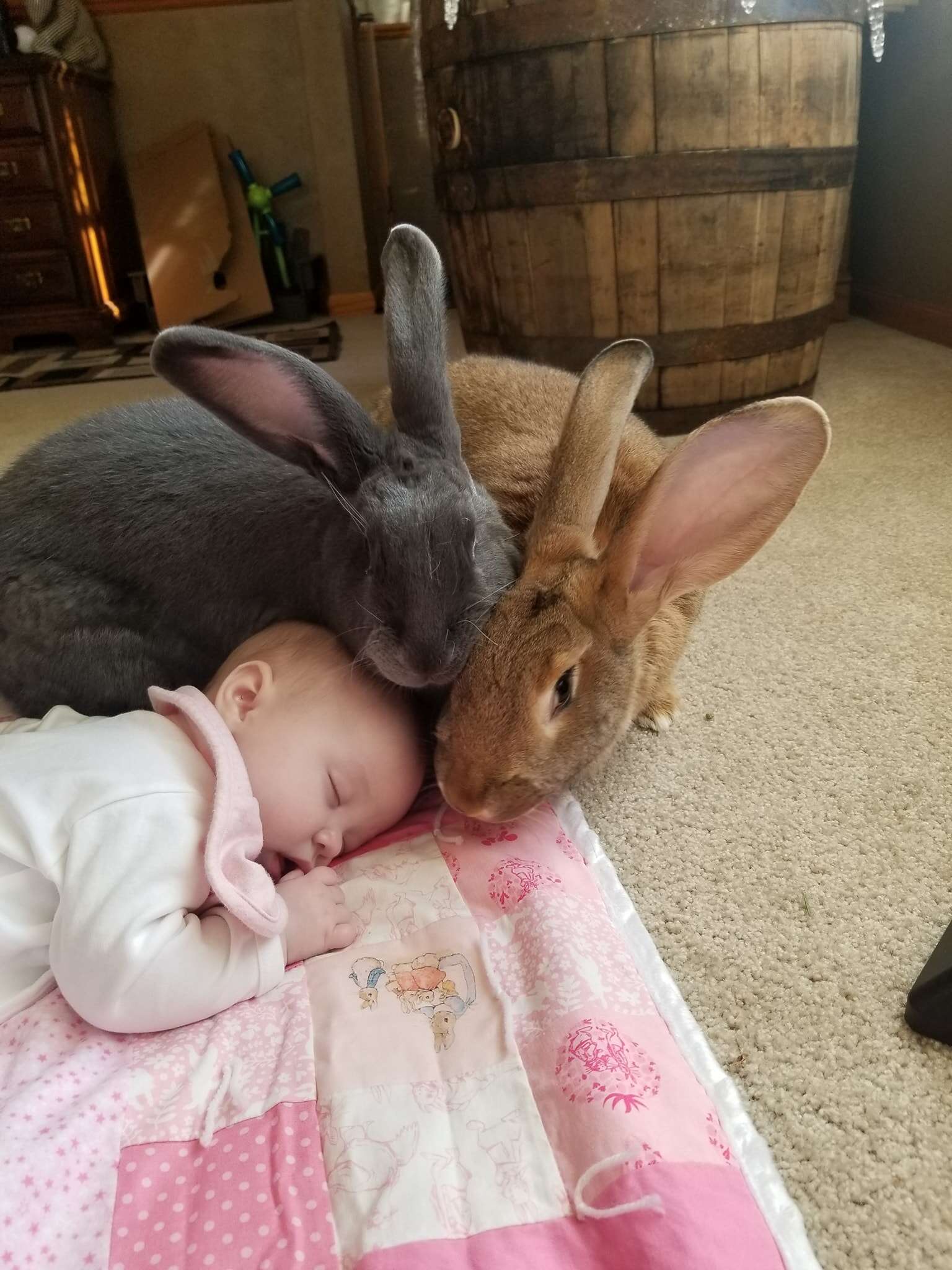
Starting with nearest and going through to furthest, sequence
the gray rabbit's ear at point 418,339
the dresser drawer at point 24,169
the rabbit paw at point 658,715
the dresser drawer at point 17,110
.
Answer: the gray rabbit's ear at point 418,339
the rabbit paw at point 658,715
the dresser drawer at point 17,110
the dresser drawer at point 24,169

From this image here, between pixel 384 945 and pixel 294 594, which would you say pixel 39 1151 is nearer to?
pixel 384 945

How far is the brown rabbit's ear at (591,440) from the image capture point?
101cm

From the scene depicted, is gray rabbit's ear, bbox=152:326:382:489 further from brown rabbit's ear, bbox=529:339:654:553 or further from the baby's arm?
the baby's arm

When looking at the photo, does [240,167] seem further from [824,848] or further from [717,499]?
[824,848]

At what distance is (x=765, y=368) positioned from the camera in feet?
6.82

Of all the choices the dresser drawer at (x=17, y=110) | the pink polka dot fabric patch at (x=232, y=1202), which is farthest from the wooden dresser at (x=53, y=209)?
the pink polka dot fabric patch at (x=232, y=1202)

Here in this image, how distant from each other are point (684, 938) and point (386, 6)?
4.99 meters

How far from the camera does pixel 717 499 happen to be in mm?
909

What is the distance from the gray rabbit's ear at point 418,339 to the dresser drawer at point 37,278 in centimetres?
353

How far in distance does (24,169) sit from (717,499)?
13.0 feet

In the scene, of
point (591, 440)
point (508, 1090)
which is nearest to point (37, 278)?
point (591, 440)

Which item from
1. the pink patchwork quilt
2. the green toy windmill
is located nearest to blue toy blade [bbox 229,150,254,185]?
the green toy windmill

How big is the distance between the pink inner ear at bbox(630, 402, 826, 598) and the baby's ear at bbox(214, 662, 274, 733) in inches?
16.3

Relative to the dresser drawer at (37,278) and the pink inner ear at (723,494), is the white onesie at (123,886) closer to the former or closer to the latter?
the pink inner ear at (723,494)
